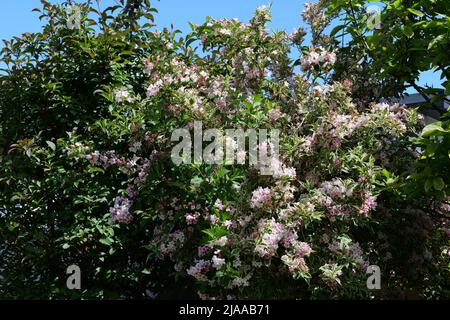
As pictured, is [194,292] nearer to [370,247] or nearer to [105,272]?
[105,272]

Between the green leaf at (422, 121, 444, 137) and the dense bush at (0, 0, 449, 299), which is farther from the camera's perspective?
the dense bush at (0, 0, 449, 299)

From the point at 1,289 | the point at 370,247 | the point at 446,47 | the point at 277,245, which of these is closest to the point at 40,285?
the point at 1,289

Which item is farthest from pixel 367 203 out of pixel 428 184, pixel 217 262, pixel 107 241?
pixel 107 241

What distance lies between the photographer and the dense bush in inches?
161

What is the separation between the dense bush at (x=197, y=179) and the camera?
408 cm

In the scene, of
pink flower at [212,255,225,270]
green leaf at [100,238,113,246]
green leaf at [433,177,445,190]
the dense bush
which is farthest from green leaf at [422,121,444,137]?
green leaf at [100,238,113,246]

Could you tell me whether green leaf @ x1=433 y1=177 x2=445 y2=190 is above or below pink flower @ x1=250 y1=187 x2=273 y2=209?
above

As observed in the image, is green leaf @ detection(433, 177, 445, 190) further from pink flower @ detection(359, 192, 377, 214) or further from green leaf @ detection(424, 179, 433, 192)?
pink flower @ detection(359, 192, 377, 214)

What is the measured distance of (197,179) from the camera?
13.6ft

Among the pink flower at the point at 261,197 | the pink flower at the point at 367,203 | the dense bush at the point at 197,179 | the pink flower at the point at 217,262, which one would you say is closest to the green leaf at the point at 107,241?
the dense bush at the point at 197,179

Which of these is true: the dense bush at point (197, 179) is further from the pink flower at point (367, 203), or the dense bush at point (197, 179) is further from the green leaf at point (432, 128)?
the green leaf at point (432, 128)

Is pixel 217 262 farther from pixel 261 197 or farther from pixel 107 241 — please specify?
pixel 107 241

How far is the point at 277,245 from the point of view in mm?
3854
